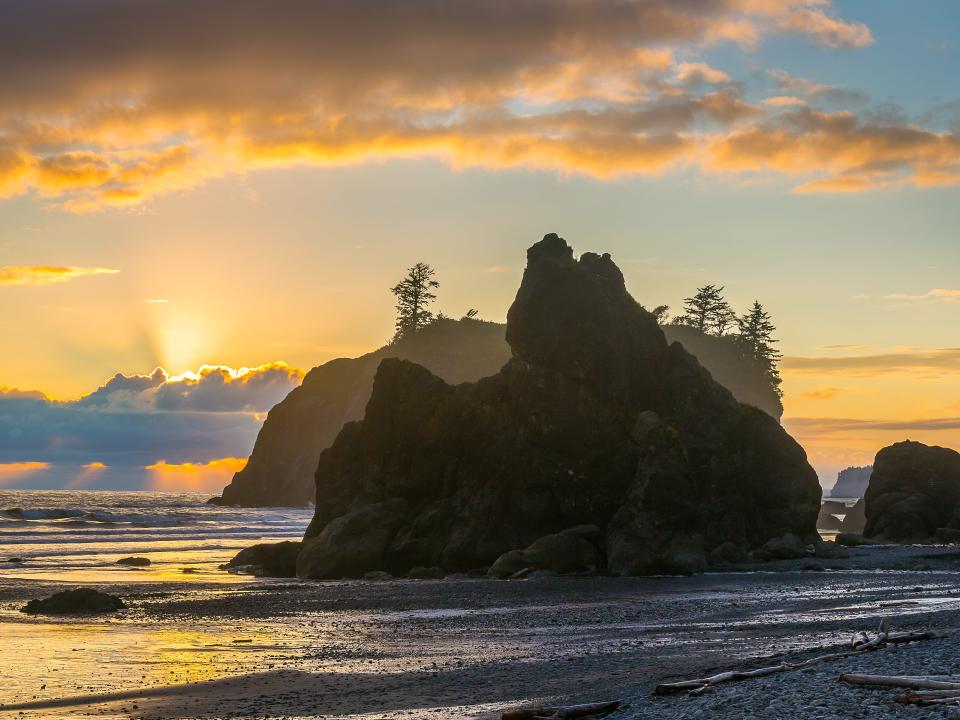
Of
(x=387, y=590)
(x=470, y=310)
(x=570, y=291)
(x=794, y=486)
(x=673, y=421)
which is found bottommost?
(x=387, y=590)

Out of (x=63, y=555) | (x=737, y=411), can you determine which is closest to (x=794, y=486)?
(x=737, y=411)

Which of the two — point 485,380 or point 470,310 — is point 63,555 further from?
point 470,310

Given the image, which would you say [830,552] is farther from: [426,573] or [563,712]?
[563,712]

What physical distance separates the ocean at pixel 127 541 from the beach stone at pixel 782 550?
27.5 metres

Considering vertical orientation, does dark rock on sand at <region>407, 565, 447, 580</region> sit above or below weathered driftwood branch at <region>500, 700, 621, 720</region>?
below

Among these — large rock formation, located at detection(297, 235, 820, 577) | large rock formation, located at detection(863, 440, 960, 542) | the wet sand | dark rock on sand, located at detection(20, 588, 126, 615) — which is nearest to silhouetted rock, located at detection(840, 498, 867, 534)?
large rock formation, located at detection(863, 440, 960, 542)

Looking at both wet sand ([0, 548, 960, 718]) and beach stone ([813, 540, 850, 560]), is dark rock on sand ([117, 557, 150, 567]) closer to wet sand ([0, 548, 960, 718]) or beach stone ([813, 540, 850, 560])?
wet sand ([0, 548, 960, 718])

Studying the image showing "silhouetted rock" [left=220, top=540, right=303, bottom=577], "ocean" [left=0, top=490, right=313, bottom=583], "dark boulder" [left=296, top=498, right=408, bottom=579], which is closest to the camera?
"ocean" [left=0, top=490, right=313, bottom=583]

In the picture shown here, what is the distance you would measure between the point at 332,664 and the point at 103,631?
10.4 metres

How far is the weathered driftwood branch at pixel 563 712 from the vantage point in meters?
16.4

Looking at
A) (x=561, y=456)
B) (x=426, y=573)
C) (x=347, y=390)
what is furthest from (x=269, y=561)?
(x=347, y=390)

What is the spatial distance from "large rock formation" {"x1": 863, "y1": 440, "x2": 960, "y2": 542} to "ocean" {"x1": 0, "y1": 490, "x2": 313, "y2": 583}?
45.6 metres

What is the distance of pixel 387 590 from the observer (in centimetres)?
4475

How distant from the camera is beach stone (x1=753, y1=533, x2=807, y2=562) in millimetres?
54438
